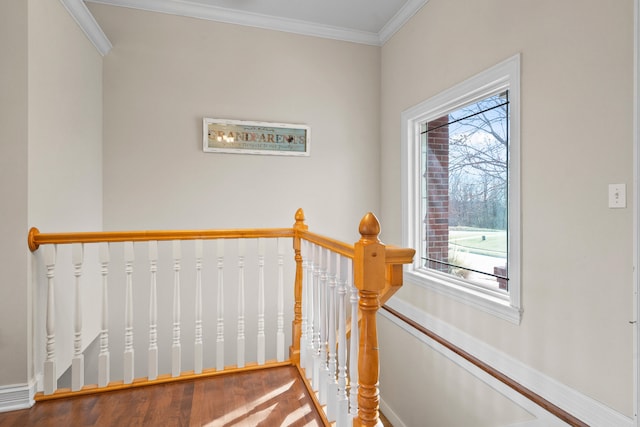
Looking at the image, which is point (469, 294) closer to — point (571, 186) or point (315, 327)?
point (571, 186)

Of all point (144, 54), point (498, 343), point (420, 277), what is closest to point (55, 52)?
point (144, 54)

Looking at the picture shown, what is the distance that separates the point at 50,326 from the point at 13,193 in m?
0.71

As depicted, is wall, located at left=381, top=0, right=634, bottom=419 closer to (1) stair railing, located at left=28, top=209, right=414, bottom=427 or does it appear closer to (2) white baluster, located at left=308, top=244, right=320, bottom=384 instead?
(1) stair railing, located at left=28, top=209, right=414, bottom=427

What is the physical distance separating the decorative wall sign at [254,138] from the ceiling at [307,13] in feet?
2.90

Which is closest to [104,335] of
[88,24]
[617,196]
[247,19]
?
[88,24]

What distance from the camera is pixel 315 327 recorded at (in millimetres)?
1927

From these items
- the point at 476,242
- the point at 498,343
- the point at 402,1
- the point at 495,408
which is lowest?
the point at 495,408

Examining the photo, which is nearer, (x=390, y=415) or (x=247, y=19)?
(x=247, y=19)

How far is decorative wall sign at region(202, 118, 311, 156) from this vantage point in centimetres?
290

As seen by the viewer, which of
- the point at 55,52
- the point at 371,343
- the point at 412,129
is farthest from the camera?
the point at 412,129

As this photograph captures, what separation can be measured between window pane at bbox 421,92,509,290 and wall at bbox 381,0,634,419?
0.28 meters

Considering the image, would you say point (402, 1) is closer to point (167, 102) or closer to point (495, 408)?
point (167, 102)

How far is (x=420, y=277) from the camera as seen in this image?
8.98 ft

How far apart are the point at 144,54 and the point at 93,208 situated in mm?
1290
